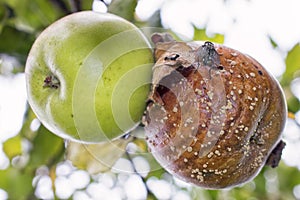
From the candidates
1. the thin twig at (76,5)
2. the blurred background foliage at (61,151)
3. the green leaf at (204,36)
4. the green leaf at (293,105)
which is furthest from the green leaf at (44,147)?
the green leaf at (293,105)

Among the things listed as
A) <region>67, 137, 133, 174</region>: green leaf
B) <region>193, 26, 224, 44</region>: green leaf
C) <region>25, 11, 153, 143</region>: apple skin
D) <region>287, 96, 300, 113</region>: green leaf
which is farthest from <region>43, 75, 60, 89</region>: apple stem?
<region>287, 96, 300, 113</region>: green leaf

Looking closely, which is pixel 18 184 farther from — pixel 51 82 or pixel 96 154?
pixel 51 82

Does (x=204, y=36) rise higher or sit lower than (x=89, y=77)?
lower

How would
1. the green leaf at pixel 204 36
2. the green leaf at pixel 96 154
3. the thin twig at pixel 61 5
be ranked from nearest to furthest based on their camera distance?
1. the green leaf at pixel 96 154
2. the thin twig at pixel 61 5
3. the green leaf at pixel 204 36

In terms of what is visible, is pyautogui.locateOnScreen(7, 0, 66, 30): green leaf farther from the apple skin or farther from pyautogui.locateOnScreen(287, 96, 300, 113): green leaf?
pyautogui.locateOnScreen(287, 96, 300, 113): green leaf

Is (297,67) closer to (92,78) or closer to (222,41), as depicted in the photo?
(222,41)

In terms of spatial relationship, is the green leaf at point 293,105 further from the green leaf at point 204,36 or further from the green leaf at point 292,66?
the green leaf at point 204,36

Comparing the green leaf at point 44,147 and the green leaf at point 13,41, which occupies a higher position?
the green leaf at point 13,41

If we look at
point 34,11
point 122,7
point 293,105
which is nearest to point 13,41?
point 34,11
